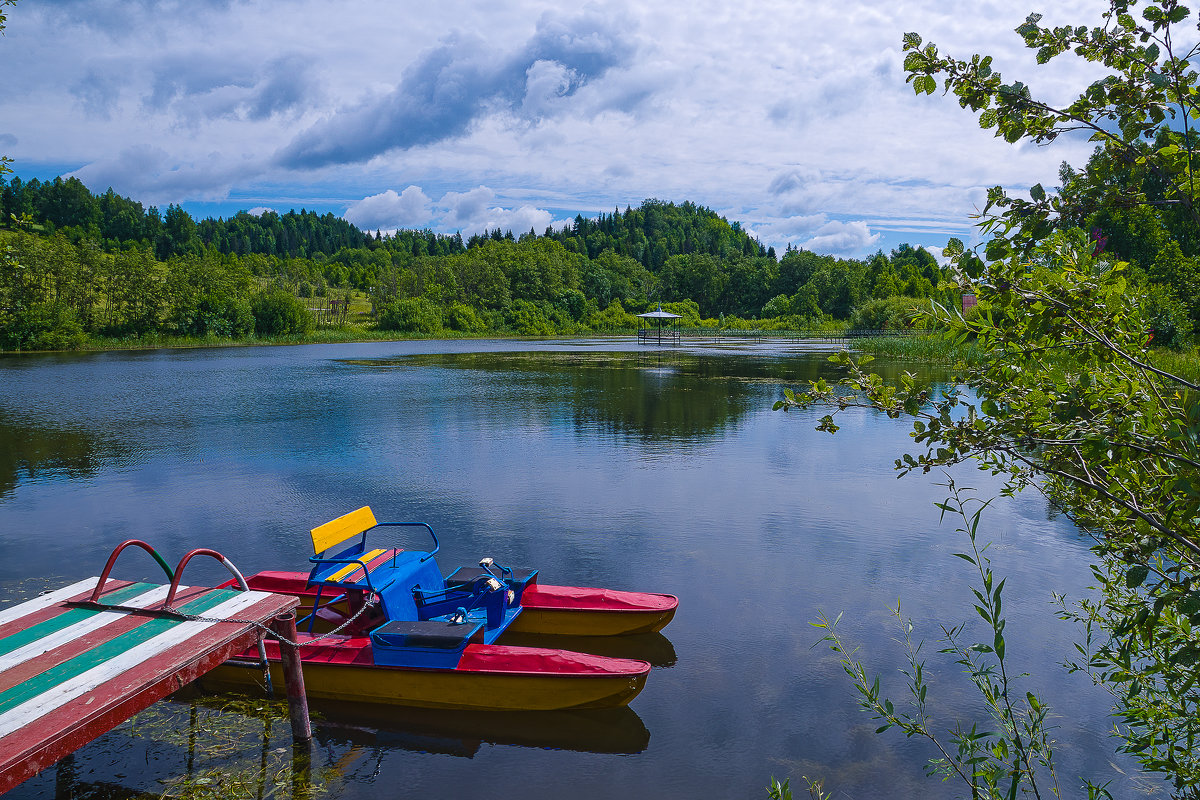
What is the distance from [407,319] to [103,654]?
93.0 meters

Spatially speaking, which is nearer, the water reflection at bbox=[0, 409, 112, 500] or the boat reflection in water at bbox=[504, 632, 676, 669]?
the boat reflection in water at bbox=[504, 632, 676, 669]

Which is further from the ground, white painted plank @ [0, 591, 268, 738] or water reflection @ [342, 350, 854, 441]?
white painted plank @ [0, 591, 268, 738]

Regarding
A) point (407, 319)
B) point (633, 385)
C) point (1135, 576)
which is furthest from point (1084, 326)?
point (407, 319)

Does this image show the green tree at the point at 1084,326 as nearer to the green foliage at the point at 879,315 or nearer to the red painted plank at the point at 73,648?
the red painted plank at the point at 73,648

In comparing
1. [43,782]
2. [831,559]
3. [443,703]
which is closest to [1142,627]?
[443,703]

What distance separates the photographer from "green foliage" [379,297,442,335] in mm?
94500

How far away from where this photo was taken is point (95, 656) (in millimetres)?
4969

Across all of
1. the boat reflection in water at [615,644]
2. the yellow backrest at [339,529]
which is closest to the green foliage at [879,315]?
the boat reflection in water at [615,644]

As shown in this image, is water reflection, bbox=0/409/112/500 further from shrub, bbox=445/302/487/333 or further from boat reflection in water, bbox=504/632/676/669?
shrub, bbox=445/302/487/333

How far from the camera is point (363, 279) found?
116688 millimetres

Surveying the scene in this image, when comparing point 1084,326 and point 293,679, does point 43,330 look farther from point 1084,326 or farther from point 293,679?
point 1084,326

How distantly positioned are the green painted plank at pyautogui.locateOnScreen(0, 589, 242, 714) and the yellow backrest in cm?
125

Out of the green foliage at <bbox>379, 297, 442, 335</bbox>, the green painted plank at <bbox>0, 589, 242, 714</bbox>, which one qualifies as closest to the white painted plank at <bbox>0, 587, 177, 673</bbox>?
the green painted plank at <bbox>0, 589, 242, 714</bbox>

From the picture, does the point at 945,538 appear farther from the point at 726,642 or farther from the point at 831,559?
the point at 726,642
